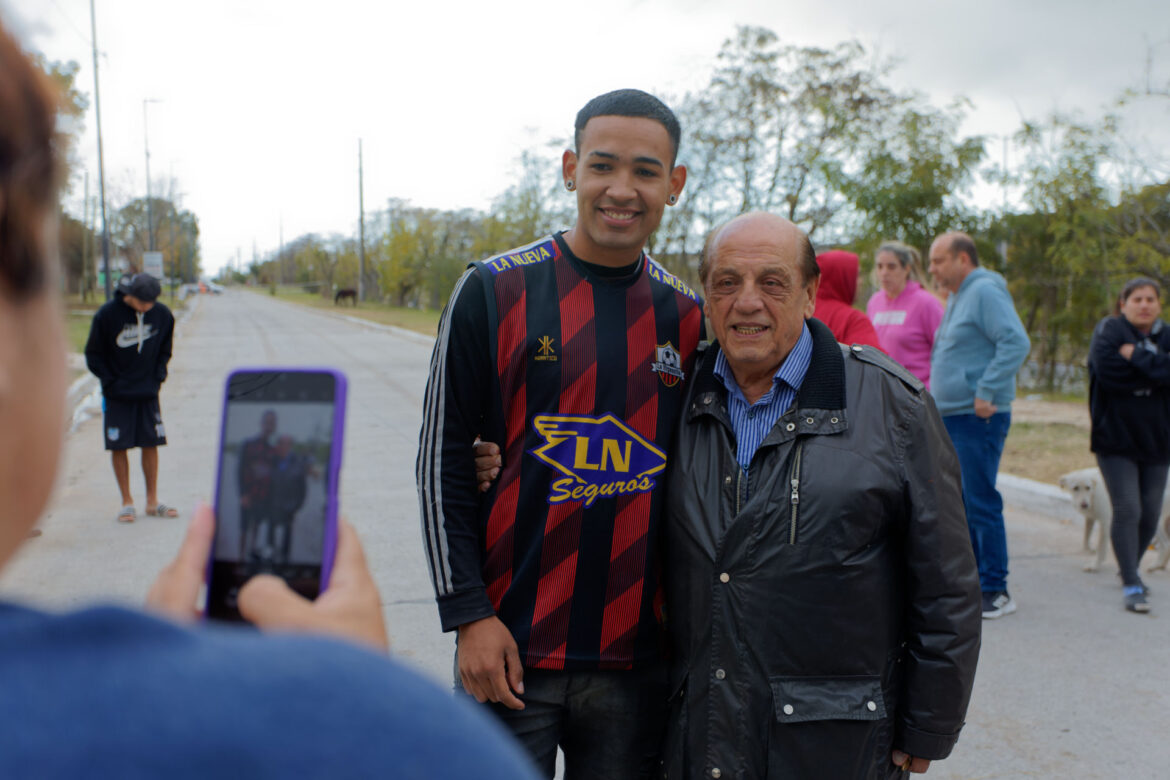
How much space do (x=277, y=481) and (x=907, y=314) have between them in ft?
19.5

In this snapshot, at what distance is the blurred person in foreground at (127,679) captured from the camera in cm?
48

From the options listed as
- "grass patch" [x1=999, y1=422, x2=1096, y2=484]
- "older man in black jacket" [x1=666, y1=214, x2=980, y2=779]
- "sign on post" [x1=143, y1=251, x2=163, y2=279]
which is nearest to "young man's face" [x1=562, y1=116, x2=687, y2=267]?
"older man in black jacket" [x1=666, y1=214, x2=980, y2=779]

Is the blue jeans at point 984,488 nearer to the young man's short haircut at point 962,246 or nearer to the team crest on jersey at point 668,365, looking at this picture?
the young man's short haircut at point 962,246

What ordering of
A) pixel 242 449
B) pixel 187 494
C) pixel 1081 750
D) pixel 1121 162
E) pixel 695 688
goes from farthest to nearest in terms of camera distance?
pixel 1121 162 → pixel 187 494 → pixel 1081 750 → pixel 695 688 → pixel 242 449

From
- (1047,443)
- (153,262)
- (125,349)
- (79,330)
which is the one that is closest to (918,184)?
(1047,443)

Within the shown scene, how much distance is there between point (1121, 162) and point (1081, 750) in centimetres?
1110

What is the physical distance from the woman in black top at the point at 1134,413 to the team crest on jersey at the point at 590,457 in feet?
14.9

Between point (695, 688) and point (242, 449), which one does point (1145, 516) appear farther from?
point (242, 449)

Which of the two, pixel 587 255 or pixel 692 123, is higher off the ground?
pixel 692 123

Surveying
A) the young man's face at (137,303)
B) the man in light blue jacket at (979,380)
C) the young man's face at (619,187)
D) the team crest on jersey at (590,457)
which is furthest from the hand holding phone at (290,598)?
the young man's face at (137,303)

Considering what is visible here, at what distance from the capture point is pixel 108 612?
54cm

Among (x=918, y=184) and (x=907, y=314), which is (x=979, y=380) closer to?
(x=907, y=314)

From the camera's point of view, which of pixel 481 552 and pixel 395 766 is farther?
pixel 481 552

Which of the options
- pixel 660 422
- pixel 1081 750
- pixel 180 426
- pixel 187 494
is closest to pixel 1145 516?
pixel 1081 750
